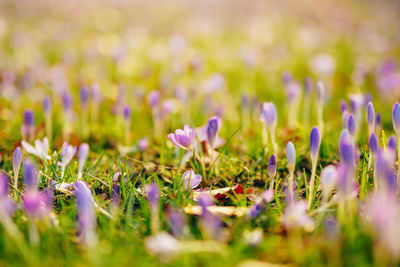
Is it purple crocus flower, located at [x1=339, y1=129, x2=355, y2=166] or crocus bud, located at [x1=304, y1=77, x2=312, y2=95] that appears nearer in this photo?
purple crocus flower, located at [x1=339, y1=129, x2=355, y2=166]

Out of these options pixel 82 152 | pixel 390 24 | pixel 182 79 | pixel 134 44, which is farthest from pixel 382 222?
pixel 390 24

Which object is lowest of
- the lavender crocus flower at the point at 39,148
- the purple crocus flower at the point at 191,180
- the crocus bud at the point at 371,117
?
the purple crocus flower at the point at 191,180

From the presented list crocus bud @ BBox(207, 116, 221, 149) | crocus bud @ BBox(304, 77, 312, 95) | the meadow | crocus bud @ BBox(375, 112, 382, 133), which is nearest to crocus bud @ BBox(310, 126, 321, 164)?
the meadow

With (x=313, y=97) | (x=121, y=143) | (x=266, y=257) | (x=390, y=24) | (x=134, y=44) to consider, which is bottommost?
(x=266, y=257)

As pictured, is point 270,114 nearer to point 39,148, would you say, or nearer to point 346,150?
point 346,150

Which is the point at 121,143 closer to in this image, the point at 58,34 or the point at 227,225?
the point at 227,225

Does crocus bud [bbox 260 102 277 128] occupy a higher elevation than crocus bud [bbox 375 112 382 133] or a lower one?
higher

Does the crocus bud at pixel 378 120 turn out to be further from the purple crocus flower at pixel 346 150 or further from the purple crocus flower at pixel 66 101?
the purple crocus flower at pixel 66 101

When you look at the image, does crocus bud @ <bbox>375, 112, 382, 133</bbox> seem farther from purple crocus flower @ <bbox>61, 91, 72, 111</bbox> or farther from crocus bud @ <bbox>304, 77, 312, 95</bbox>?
purple crocus flower @ <bbox>61, 91, 72, 111</bbox>

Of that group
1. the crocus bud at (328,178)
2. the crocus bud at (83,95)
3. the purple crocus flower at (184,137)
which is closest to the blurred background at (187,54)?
the crocus bud at (83,95)
